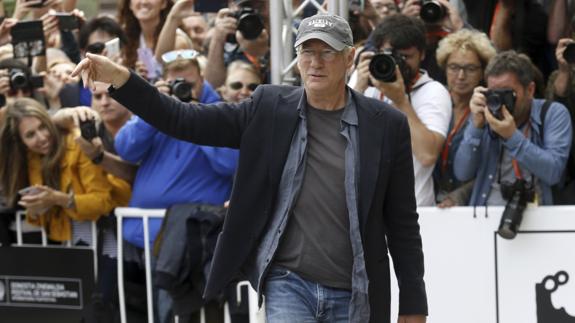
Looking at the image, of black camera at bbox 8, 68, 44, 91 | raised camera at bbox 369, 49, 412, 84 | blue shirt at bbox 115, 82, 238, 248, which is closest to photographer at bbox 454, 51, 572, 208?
raised camera at bbox 369, 49, 412, 84

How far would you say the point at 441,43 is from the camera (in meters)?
7.37

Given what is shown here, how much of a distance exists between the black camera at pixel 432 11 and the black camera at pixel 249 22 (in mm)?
1027

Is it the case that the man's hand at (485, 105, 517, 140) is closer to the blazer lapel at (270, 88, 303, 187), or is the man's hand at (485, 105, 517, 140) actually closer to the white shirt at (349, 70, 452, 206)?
the white shirt at (349, 70, 452, 206)

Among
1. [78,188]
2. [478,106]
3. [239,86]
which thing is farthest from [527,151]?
[78,188]

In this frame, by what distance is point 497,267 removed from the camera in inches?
265

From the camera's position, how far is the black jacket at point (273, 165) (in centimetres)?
458

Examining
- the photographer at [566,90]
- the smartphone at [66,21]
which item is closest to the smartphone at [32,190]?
the smartphone at [66,21]

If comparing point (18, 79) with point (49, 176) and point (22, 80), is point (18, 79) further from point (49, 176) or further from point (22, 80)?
point (49, 176)

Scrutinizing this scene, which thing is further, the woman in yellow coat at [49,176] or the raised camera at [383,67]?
the woman in yellow coat at [49,176]

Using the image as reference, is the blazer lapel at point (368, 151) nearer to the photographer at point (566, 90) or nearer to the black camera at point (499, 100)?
the black camera at point (499, 100)

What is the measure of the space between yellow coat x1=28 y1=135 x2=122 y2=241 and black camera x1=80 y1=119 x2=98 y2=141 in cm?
23

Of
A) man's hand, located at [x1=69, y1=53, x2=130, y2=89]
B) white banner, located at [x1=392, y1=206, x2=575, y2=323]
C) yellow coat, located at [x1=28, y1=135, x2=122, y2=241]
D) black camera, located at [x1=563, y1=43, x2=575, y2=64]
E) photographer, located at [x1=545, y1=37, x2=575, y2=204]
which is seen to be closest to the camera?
man's hand, located at [x1=69, y1=53, x2=130, y2=89]

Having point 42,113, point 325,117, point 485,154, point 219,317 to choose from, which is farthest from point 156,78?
point 325,117

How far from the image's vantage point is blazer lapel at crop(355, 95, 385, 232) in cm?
457
